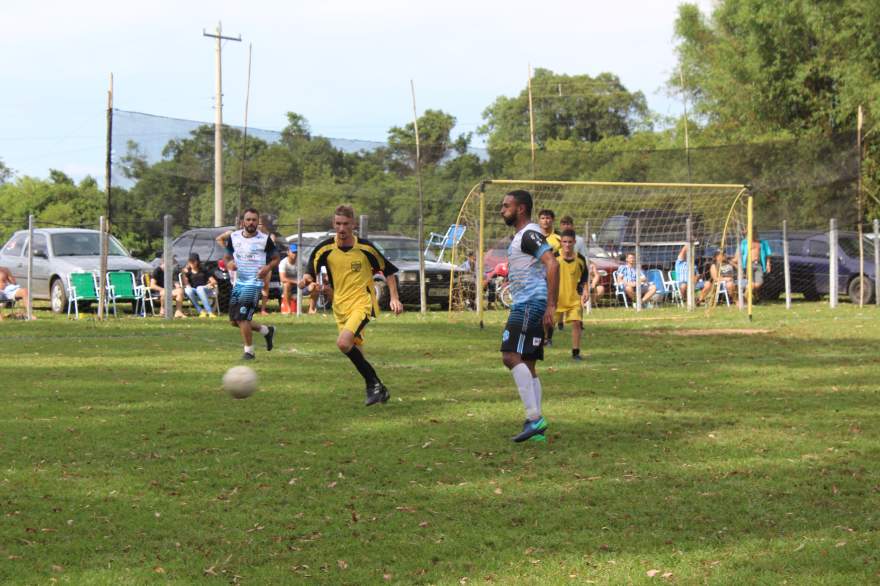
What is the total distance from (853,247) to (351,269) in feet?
63.8

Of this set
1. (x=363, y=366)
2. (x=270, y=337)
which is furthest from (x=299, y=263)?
(x=363, y=366)

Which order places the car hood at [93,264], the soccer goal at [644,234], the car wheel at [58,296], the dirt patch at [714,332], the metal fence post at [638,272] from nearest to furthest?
the dirt patch at [714,332]
the car hood at [93,264]
the car wheel at [58,296]
the soccer goal at [644,234]
the metal fence post at [638,272]

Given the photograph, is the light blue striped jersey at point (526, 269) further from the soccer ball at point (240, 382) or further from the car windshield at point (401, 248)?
the car windshield at point (401, 248)

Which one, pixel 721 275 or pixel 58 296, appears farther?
pixel 721 275

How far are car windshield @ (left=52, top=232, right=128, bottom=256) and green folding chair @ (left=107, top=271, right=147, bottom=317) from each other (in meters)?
1.30

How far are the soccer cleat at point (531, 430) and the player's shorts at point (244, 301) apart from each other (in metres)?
6.95

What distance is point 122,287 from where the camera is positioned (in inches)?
993

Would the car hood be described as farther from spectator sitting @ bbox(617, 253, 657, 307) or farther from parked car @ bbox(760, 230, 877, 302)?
parked car @ bbox(760, 230, 877, 302)

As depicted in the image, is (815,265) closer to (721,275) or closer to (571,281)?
(721,275)

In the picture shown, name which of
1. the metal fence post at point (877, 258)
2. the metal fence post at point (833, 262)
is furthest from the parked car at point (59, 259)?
the metal fence post at point (877, 258)

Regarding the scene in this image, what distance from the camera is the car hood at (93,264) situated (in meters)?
25.7

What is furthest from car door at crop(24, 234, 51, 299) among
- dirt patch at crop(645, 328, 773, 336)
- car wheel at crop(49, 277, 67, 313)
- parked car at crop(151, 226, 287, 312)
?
dirt patch at crop(645, 328, 773, 336)

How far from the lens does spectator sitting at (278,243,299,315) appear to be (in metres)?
26.1

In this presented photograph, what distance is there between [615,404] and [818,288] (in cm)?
1899
